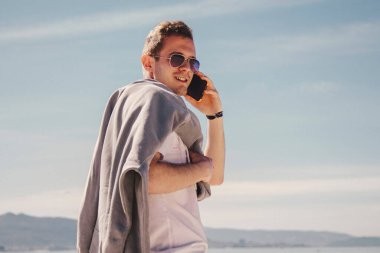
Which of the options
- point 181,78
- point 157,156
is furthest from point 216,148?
point 157,156

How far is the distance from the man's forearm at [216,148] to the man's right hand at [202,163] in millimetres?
491

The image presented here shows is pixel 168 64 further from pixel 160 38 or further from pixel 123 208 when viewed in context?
pixel 123 208

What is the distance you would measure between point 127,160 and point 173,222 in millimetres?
400

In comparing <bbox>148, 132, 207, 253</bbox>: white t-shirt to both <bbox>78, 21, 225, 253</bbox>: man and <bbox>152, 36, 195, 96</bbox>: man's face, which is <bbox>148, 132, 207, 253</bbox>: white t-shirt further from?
<bbox>152, 36, 195, 96</bbox>: man's face

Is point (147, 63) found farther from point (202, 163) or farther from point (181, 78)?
point (202, 163)

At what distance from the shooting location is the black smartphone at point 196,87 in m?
4.41

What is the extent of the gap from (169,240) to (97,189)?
1.47 ft

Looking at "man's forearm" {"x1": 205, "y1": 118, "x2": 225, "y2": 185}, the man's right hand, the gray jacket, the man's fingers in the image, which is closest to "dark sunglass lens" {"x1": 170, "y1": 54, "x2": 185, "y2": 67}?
the gray jacket

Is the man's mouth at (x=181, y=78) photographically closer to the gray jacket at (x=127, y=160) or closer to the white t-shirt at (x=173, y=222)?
the gray jacket at (x=127, y=160)

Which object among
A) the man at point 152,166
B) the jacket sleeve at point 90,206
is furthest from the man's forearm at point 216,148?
the jacket sleeve at point 90,206

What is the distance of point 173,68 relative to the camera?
159 inches

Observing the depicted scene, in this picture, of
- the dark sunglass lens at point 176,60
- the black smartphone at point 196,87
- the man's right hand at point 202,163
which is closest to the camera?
the man's right hand at point 202,163

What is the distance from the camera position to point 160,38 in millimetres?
4043

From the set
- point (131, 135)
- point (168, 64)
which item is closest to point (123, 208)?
point (131, 135)
